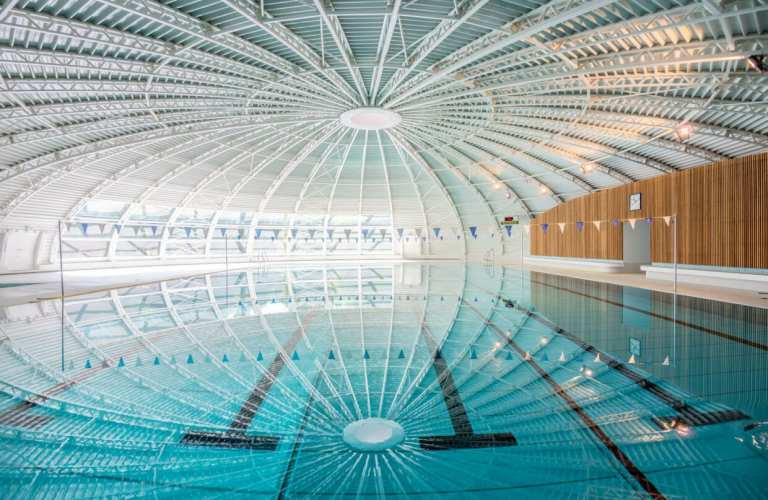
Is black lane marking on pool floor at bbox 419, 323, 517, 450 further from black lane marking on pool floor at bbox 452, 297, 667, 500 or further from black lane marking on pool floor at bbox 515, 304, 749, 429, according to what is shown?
black lane marking on pool floor at bbox 515, 304, 749, 429

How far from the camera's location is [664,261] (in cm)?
2097

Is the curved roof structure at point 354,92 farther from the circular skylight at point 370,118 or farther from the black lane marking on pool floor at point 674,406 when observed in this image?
the black lane marking on pool floor at point 674,406

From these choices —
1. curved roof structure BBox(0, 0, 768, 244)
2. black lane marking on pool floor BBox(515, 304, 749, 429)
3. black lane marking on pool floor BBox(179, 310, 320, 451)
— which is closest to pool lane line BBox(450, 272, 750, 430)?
black lane marking on pool floor BBox(515, 304, 749, 429)

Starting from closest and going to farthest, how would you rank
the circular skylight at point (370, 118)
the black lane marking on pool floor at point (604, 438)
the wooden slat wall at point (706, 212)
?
the black lane marking on pool floor at point (604, 438) < the wooden slat wall at point (706, 212) < the circular skylight at point (370, 118)

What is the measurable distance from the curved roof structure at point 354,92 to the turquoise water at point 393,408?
910cm

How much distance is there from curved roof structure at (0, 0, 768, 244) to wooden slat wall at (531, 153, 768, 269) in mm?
2519

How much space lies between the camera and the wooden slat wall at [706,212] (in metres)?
16.4

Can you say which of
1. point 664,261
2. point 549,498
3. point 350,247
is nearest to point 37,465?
point 549,498

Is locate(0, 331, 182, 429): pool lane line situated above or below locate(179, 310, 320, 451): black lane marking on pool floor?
below

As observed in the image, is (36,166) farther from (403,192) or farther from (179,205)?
(403,192)

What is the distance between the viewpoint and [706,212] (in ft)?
61.1

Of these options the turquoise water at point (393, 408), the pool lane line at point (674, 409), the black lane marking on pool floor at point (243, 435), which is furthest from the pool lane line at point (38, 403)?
the pool lane line at point (674, 409)

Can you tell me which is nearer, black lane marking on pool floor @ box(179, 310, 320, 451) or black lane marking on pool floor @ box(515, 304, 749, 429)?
black lane marking on pool floor @ box(179, 310, 320, 451)

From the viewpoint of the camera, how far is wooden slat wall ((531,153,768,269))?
16.4 m
